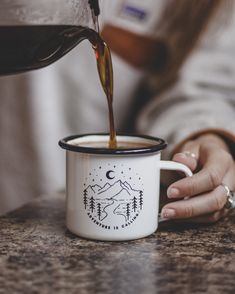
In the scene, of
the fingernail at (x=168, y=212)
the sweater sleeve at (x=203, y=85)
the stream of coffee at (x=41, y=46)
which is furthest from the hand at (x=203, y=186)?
the sweater sleeve at (x=203, y=85)

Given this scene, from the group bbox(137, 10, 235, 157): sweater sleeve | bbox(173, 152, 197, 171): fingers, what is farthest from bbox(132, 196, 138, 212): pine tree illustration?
bbox(137, 10, 235, 157): sweater sleeve

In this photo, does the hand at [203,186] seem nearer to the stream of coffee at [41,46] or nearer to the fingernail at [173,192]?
the fingernail at [173,192]

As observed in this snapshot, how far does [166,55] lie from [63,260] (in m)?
0.76

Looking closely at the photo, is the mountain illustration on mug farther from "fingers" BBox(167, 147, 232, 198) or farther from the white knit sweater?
the white knit sweater

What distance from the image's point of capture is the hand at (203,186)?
0.74 m

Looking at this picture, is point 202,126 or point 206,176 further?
point 202,126

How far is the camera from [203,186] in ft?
2.49

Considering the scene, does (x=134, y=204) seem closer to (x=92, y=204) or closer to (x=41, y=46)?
(x=92, y=204)

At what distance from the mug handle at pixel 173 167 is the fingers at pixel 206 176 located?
0.03 feet

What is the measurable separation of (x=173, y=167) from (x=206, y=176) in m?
0.05

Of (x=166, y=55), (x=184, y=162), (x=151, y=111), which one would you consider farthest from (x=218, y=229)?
(x=166, y=55)

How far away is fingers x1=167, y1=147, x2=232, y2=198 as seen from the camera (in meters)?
0.74

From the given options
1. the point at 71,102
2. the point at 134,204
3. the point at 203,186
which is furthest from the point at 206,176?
the point at 71,102

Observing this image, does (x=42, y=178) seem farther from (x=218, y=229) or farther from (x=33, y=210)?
(x=218, y=229)
